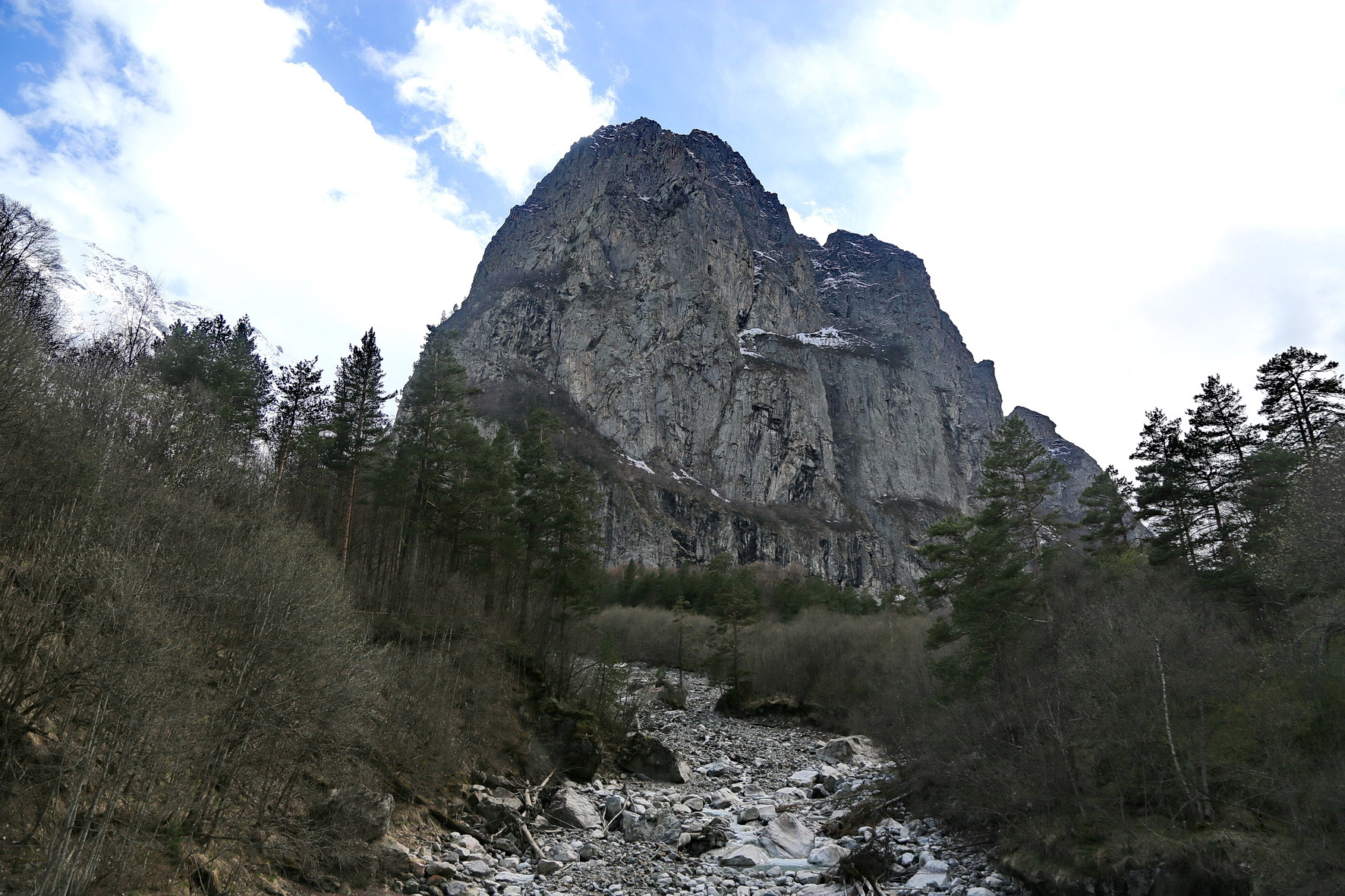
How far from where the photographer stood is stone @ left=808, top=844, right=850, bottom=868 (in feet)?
59.6

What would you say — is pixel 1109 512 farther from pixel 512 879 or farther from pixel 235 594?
pixel 235 594

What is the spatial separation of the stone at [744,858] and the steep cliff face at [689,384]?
93344 mm

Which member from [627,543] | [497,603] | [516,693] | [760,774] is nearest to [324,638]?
[516,693]

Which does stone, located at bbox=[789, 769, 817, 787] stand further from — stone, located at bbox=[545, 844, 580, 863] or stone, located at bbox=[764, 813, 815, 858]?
stone, located at bbox=[545, 844, 580, 863]

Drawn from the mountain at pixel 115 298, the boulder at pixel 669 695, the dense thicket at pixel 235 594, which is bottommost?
the boulder at pixel 669 695

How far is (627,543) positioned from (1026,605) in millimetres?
92425

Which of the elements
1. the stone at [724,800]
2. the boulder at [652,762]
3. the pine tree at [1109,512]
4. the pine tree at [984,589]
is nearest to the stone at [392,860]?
the stone at [724,800]

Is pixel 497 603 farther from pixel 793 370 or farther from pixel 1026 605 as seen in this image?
pixel 793 370

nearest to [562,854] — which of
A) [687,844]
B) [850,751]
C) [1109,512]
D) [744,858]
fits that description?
[687,844]

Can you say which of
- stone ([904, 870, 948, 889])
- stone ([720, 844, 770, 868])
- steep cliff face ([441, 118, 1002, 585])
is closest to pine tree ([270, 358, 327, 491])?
stone ([720, 844, 770, 868])

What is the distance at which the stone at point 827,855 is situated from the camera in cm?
1816

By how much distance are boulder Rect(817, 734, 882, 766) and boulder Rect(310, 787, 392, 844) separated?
24275 mm

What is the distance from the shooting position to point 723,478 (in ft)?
470

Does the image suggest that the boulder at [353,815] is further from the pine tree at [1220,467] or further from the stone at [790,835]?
the pine tree at [1220,467]
